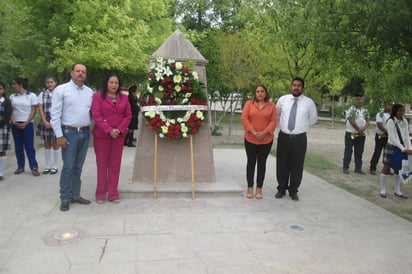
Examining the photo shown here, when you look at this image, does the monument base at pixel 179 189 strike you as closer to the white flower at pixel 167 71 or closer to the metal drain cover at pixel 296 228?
the metal drain cover at pixel 296 228

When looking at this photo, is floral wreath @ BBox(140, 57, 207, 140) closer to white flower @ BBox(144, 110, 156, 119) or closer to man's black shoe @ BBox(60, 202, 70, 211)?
white flower @ BBox(144, 110, 156, 119)

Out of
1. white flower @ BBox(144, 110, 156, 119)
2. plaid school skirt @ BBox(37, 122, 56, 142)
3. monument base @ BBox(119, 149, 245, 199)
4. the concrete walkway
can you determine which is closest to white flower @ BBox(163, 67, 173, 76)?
white flower @ BBox(144, 110, 156, 119)

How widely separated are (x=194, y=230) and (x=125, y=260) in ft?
3.60

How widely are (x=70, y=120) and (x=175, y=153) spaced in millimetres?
1994

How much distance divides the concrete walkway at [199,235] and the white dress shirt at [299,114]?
124 cm

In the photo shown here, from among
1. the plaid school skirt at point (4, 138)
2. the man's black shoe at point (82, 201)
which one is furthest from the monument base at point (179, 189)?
the plaid school skirt at point (4, 138)

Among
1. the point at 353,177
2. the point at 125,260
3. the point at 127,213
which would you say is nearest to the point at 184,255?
the point at 125,260

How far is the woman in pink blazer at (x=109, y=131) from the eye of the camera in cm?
510

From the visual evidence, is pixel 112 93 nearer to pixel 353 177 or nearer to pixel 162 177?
pixel 162 177

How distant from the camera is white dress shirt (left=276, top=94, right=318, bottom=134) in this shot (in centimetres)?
579

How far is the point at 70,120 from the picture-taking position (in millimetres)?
4996

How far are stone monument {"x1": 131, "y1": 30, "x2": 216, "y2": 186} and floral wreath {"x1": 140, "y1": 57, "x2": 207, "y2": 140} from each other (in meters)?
0.32

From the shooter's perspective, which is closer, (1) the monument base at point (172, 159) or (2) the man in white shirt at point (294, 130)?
(2) the man in white shirt at point (294, 130)

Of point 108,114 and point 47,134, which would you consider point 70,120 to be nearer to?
point 108,114
